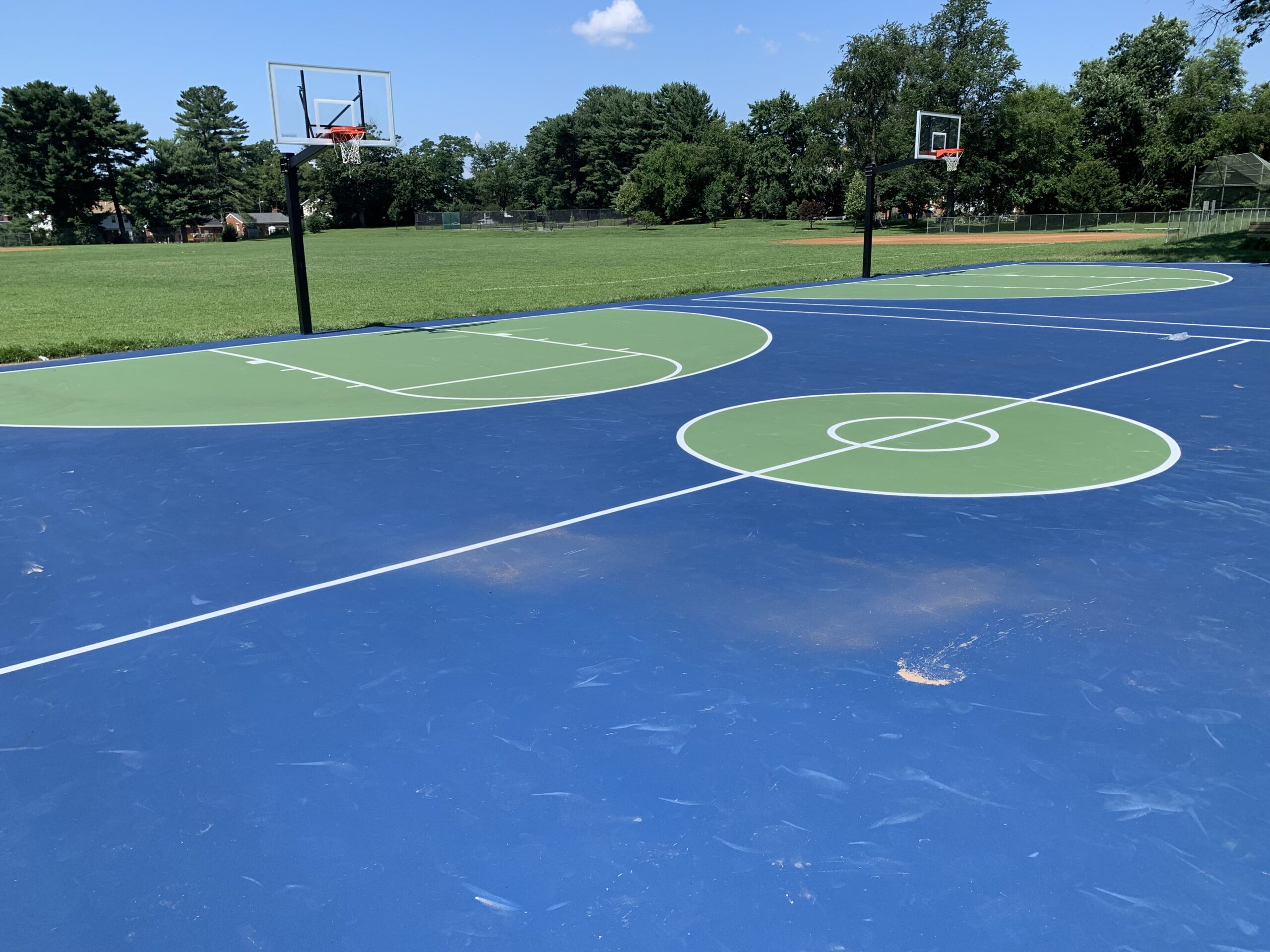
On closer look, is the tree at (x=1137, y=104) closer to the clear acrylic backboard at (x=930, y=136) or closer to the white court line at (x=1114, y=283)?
the clear acrylic backboard at (x=930, y=136)

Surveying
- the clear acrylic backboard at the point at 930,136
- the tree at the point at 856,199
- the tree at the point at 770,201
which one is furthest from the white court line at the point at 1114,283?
the tree at the point at 770,201

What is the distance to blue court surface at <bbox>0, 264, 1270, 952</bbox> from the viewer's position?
3102 mm

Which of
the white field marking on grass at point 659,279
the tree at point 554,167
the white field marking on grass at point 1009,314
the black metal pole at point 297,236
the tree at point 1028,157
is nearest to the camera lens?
the black metal pole at point 297,236

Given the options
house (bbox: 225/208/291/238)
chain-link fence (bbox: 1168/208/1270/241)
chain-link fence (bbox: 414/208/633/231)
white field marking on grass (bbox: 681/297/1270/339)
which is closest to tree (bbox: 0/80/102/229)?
house (bbox: 225/208/291/238)

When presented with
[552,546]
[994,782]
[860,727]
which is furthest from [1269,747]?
[552,546]

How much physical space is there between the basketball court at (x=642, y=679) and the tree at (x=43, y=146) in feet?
276

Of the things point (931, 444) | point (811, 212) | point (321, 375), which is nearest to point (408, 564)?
point (931, 444)

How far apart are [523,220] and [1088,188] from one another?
49.0 m

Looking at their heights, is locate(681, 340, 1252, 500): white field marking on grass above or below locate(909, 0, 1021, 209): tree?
below

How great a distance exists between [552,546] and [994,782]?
338 cm

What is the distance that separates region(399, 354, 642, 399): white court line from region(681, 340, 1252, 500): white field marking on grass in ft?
11.5

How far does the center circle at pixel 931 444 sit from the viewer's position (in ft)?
25.0

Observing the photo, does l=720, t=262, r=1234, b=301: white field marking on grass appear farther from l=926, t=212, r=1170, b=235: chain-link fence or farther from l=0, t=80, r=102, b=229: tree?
l=0, t=80, r=102, b=229: tree

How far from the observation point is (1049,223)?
193 feet
